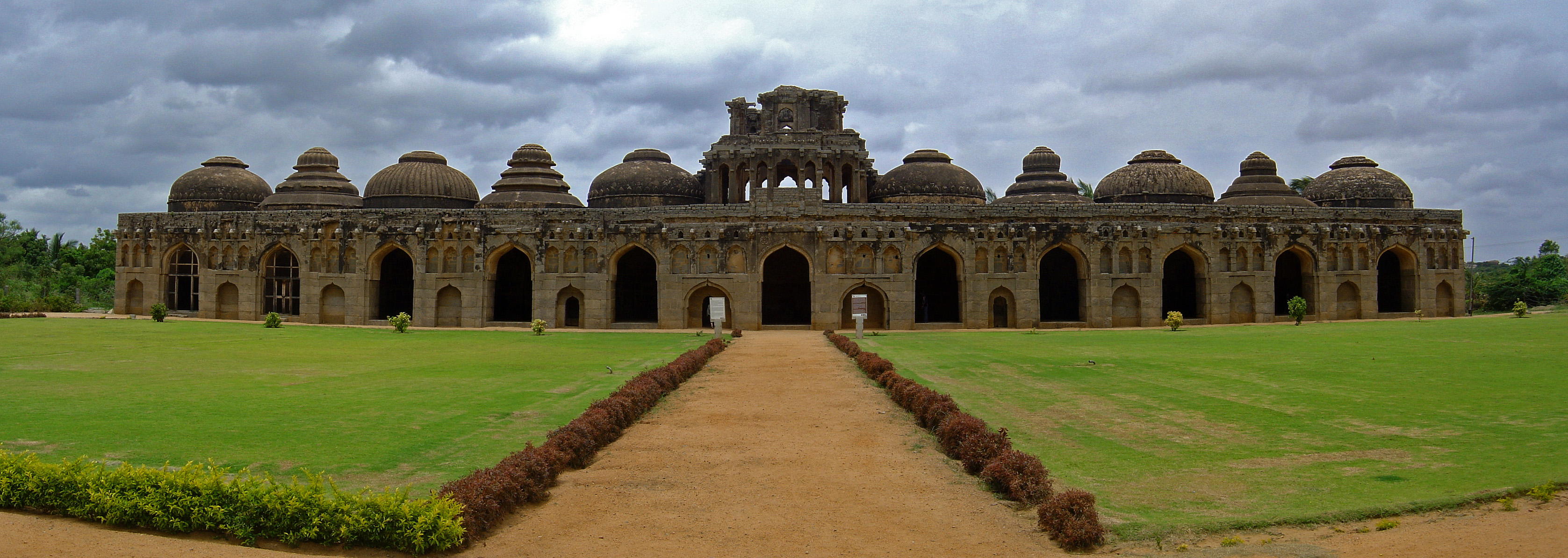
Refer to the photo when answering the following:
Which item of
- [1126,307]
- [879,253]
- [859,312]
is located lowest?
[859,312]

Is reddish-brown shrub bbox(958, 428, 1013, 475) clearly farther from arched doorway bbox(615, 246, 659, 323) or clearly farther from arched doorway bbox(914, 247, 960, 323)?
arched doorway bbox(615, 246, 659, 323)

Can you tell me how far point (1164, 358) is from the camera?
23.6 m

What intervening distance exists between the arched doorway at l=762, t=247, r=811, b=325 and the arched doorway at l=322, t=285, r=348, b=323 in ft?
70.7

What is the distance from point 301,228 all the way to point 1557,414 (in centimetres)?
4872

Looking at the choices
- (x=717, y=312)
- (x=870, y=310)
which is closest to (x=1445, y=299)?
(x=870, y=310)

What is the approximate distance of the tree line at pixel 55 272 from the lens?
2062 inches

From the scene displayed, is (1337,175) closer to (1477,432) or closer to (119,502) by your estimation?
(1477,432)

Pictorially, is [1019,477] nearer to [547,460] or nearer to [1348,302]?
[547,460]

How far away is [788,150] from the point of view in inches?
1772

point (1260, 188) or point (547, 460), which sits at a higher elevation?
point (1260, 188)

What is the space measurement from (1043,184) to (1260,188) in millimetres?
11521

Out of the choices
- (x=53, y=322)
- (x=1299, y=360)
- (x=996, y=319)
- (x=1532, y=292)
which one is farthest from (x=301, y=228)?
(x=1532, y=292)

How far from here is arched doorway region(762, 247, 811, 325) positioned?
4659 centimetres

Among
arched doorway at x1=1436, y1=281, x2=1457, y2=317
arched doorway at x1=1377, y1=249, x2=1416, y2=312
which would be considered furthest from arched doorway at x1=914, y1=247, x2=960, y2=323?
arched doorway at x1=1436, y1=281, x2=1457, y2=317
